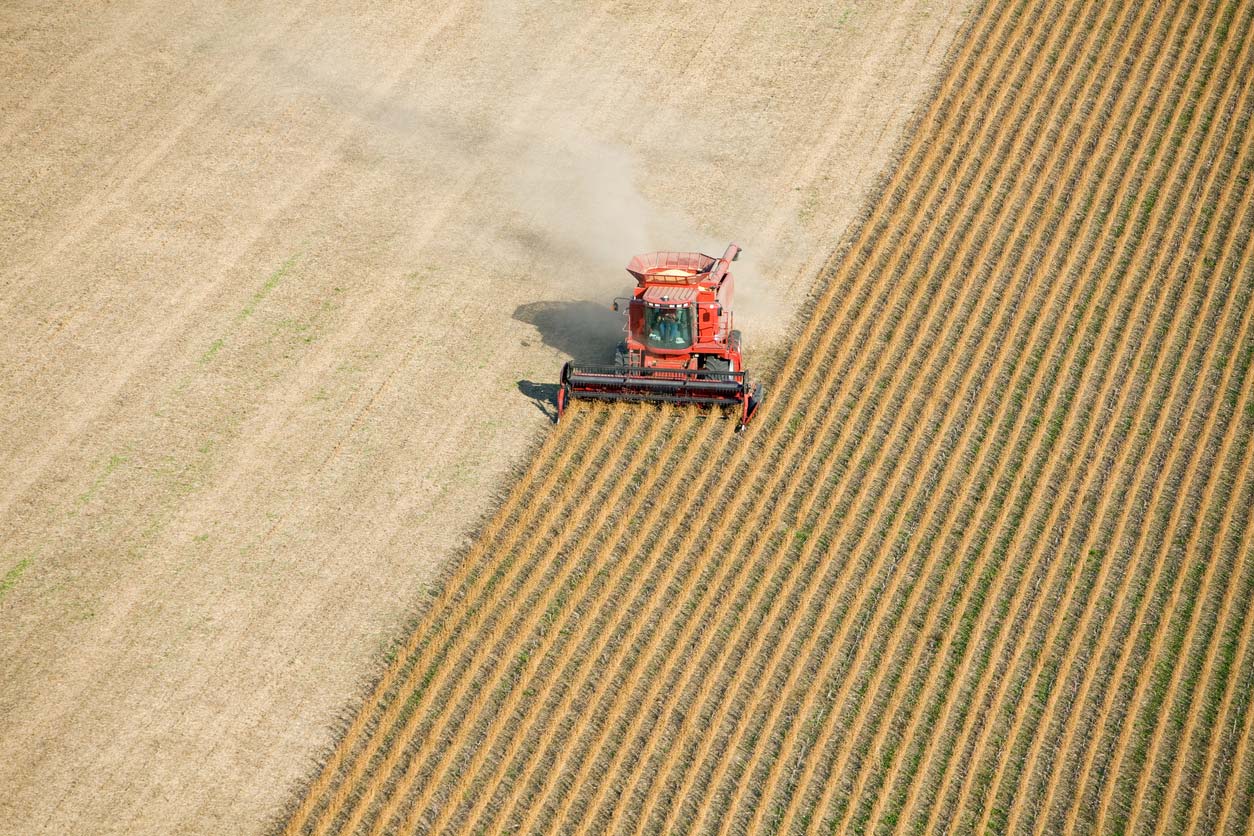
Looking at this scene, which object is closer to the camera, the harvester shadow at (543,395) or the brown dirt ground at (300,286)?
the brown dirt ground at (300,286)

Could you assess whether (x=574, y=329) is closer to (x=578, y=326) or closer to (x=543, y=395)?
(x=578, y=326)

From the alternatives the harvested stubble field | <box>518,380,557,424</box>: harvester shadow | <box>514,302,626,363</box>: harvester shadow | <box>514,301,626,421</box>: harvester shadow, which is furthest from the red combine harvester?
<box>514,302,626,363</box>: harvester shadow

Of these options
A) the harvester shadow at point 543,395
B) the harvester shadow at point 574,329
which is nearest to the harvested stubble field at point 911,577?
the harvester shadow at point 543,395

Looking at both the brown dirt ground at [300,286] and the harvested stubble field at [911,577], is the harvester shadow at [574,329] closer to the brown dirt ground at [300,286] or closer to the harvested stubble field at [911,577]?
the brown dirt ground at [300,286]

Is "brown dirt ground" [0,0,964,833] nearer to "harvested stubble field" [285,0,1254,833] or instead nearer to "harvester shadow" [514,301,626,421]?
"harvester shadow" [514,301,626,421]

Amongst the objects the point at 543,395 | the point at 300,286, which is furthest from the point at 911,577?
the point at 300,286

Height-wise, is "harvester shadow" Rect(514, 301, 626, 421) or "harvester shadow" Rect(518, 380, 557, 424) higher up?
"harvester shadow" Rect(514, 301, 626, 421)
